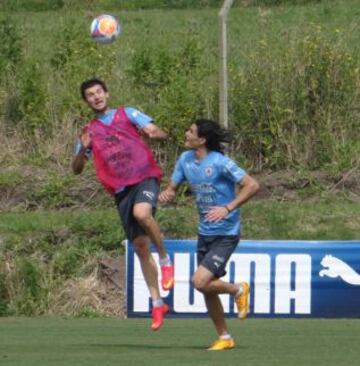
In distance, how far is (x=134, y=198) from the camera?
11.5 m

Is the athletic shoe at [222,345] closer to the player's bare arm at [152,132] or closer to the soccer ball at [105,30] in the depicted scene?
the player's bare arm at [152,132]

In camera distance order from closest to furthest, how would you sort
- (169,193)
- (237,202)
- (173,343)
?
(237,202) → (169,193) → (173,343)

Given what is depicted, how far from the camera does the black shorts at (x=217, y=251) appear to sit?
429 inches

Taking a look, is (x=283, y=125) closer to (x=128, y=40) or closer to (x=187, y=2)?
(x=128, y=40)

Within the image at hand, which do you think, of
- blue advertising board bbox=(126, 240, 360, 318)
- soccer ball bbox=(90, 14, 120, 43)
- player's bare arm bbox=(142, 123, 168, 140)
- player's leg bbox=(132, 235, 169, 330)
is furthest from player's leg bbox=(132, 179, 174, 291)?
blue advertising board bbox=(126, 240, 360, 318)

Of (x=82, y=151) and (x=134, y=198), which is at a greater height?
(x=82, y=151)

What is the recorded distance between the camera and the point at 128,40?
88.9ft

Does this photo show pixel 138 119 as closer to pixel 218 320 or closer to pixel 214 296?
pixel 214 296

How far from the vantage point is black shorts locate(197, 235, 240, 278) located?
10898 millimetres

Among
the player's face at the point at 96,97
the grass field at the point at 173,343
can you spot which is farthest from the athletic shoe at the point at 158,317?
the player's face at the point at 96,97

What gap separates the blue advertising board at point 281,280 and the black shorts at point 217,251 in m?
4.95

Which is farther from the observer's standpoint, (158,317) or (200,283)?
(158,317)

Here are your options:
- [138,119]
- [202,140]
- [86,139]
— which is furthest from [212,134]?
[86,139]

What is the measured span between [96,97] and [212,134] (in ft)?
3.66
